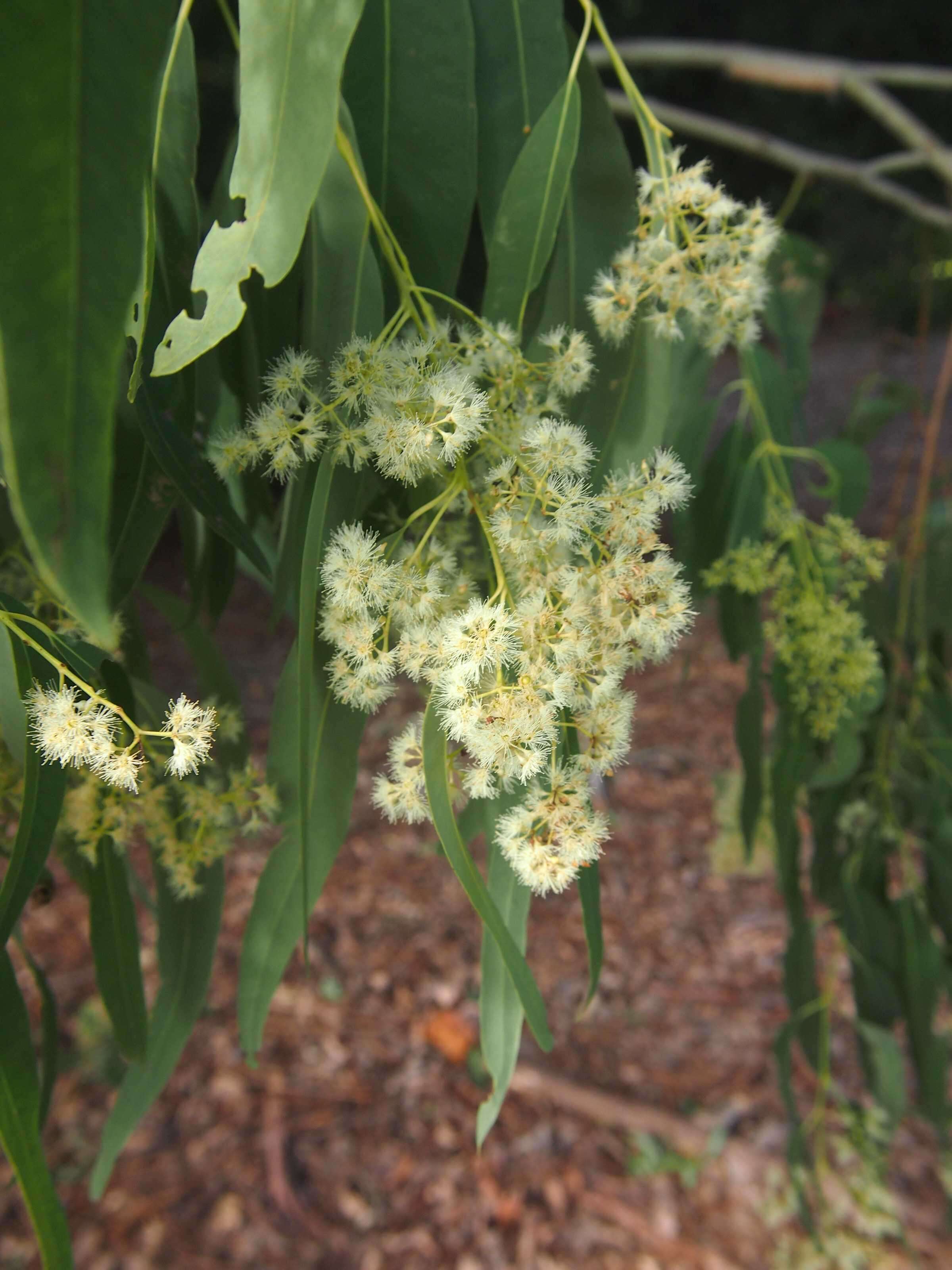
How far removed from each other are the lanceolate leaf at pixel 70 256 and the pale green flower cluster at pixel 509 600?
5.8 inches

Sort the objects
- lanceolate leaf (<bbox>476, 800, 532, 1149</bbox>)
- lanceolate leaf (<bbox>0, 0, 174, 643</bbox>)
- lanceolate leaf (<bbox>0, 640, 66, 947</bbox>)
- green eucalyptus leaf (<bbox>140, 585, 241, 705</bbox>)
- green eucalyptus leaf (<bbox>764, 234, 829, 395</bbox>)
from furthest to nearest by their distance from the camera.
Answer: green eucalyptus leaf (<bbox>764, 234, 829, 395</bbox>) → green eucalyptus leaf (<bbox>140, 585, 241, 705</bbox>) → lanceolate leaf (<bbox>476, 800, 532, 1149</bbox>) → lanceolate leaf (<bbox>0, 640, 66, 947</bbox>) → lanceolate leaf (<bbox>0, 0, 174, 643</bbox>)

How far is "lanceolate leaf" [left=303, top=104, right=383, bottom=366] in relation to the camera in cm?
59

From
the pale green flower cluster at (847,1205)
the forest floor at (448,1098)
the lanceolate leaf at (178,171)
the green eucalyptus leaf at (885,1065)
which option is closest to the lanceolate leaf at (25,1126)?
the lanceolate leaf at (178,171)

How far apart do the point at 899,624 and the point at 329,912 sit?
5.19 feet

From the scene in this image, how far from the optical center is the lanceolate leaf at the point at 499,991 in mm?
561

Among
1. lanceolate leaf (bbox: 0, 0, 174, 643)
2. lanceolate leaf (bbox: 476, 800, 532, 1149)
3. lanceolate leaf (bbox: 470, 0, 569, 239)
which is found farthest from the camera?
lanceolate leaf (bbox: 470, 0, 569, 239)

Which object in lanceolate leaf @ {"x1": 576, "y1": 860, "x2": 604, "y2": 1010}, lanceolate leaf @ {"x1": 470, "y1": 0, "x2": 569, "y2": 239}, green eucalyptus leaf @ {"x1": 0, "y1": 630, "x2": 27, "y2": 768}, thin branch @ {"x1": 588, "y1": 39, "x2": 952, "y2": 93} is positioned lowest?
lanceolate leaf @ {"x1": 576, "y1": 860, "x2": 604, "y2": 1010}

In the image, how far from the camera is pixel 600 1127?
1876 millimetres

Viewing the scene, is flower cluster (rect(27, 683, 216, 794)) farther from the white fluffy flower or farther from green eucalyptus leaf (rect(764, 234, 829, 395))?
green eucalyptus leaf (rect(764, 234, 829, 395))

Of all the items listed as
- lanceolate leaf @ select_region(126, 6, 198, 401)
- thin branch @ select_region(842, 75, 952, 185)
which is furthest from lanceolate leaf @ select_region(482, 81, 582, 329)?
thin branch @ select_region(842, 75, 952, 185)

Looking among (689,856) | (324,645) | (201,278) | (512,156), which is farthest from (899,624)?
(689,856)

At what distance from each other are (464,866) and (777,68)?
1340 mm

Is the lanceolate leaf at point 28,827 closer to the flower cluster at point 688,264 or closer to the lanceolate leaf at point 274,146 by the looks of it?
the lanceolate leaf at point 274,146

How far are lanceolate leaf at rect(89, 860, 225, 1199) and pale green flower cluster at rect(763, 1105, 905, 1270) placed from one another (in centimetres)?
125
